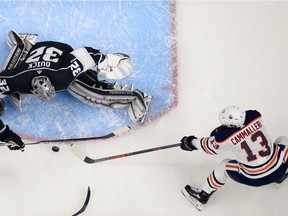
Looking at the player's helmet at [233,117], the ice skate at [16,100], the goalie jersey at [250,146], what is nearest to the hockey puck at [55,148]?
the ice skate at [16,100]

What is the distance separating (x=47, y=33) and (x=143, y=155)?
1.36 meters

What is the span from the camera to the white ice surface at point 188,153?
3.55m

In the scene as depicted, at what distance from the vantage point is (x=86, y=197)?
358 cm

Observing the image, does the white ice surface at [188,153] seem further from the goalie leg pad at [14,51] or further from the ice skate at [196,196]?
the goalie leg pad at [14,51]

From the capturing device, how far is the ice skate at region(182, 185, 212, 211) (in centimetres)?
349

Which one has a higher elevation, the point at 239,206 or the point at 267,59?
the point at 267,59

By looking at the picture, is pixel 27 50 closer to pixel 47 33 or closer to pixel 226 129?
pixel 47 33

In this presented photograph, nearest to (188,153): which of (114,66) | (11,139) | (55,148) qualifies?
(114,66)

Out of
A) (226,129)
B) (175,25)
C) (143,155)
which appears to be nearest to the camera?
(226,129)

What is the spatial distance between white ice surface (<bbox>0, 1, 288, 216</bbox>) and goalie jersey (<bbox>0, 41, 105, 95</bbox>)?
0.55m

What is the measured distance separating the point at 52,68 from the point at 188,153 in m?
1.17

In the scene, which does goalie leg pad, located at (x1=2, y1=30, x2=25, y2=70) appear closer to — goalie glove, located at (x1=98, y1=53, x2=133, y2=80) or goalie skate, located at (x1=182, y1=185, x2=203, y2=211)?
goalie glove, located at (x1=98, y1=53, x2=133, y2=80)

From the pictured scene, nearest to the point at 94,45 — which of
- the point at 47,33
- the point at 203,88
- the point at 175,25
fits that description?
the point at 47,33

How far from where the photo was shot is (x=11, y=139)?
3.42 meters
